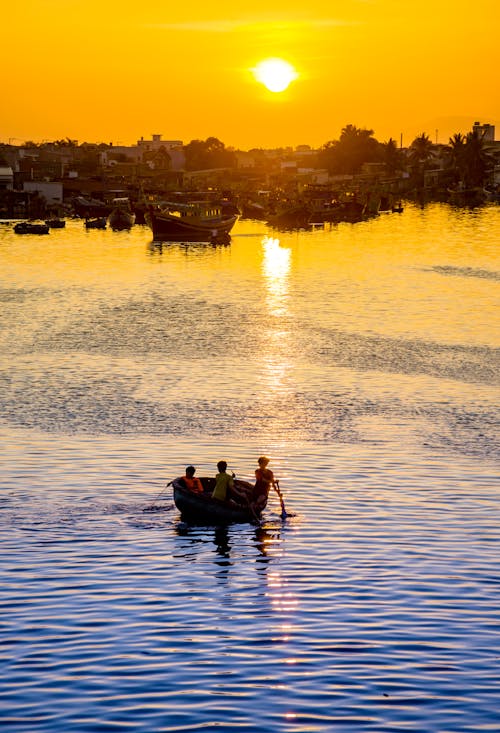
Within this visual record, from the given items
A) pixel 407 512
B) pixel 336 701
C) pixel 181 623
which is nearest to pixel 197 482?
pixel 407 512

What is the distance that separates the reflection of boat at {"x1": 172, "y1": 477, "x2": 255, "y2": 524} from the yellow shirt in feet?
0.53

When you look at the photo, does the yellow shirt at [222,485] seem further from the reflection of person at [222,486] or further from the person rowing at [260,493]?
the person rowing at [260,493]

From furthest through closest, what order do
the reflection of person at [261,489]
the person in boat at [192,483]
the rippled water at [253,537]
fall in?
the person in boat at [192,483], the reflection of person at [261,489], the rippled water at [253,537]

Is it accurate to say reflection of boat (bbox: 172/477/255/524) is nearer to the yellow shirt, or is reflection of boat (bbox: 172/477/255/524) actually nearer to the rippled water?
the yellow shirt

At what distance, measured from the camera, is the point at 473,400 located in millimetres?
62938

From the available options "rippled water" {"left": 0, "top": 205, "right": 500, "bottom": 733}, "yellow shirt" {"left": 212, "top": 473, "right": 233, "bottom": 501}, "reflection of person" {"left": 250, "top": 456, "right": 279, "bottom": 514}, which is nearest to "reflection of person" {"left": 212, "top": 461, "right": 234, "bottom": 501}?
"yellow shirt" {"left": 212, "top": 473, "right": 233, "bottom": 501}

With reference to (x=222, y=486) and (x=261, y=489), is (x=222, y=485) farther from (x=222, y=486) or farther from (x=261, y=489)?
(x=261, y=489)

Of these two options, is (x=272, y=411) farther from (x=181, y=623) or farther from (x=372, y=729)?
(x=372, y=729)

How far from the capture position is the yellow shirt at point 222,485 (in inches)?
1524

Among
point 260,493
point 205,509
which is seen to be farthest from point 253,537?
point 205,509

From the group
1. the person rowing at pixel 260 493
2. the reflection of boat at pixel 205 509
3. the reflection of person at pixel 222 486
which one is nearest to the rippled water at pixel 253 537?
the reflection of boat at pixel 205 509

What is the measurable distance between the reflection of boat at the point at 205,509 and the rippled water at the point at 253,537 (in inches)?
17.9

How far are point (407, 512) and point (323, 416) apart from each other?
58.5ft

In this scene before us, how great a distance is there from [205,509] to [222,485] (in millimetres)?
993
